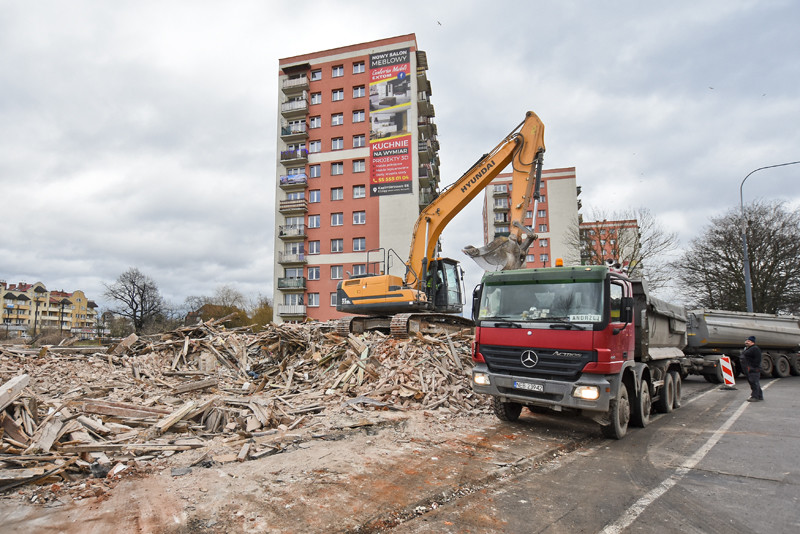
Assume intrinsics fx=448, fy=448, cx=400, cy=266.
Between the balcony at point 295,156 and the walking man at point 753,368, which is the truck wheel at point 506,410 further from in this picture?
the balcony at point 295,156

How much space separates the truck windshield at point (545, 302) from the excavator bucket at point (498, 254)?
3.30m

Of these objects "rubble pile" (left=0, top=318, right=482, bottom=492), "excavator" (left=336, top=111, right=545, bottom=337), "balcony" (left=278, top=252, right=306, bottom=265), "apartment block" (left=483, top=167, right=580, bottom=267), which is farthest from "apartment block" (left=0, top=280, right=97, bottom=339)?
"excavator" (left=336, top=111, right=545, bottom=337)

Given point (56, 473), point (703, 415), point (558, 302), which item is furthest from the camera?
point (703, 415)

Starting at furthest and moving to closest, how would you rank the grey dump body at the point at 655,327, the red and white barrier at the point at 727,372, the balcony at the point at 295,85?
the balcony at the point at 295,85, the red and white barrier at the point at 727,372, the grey dump body at the point at 655,327

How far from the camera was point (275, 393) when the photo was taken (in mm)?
10602

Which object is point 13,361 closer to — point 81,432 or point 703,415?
point 81,432

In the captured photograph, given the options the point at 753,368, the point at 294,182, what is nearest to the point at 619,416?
the point at 753,368

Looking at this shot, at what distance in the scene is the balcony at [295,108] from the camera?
147 ft

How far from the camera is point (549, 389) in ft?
22.7

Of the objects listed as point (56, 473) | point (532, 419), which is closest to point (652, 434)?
point (532, 419)

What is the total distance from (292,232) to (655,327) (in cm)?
3785

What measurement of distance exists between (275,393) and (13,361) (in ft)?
24.9

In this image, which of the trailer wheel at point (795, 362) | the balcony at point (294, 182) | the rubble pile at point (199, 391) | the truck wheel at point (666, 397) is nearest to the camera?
the rubble pile at point (199, 391)

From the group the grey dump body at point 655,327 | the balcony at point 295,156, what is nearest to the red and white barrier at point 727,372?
the grey dump body at point 655,327
